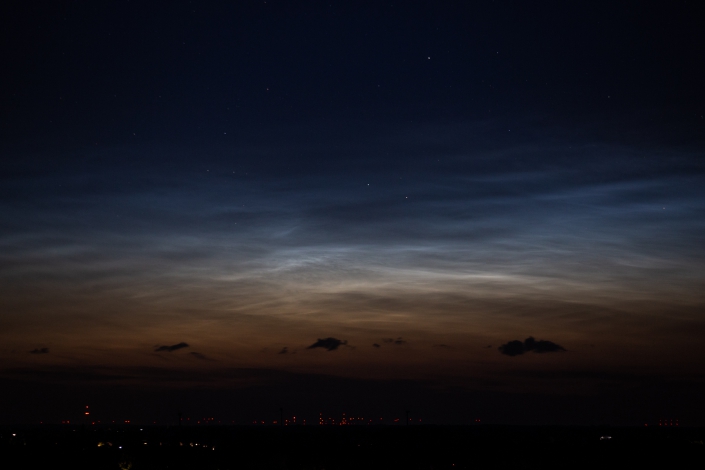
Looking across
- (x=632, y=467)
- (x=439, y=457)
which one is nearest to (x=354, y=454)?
(x=439, y=457)

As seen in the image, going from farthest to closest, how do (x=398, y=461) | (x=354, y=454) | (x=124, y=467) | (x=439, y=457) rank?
(x=354, y=454), (x=439, y=457), (x=398, y=461), (x=124, y=467)

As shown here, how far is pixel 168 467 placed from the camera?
84375mm

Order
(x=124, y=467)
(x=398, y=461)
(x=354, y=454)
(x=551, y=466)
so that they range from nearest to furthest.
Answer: (x=124, y=467) → (x=551, y=466) → (x=398, y=461) → (x=354, y=454)

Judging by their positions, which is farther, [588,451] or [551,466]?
[588,451]

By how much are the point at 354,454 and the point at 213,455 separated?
2032 cm

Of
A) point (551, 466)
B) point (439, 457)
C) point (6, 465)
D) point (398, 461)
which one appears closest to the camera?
point (6, 465)

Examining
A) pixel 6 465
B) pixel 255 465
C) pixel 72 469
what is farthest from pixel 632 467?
pixel 6 465

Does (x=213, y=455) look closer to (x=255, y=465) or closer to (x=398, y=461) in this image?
(x=255, y=465)

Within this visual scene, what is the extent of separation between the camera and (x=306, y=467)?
88188mm

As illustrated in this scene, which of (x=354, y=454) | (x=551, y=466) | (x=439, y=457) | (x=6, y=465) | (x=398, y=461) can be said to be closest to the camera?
(x=6, y=465)

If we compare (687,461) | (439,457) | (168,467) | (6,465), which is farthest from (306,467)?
(687,461)

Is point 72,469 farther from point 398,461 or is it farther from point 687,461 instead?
point 687,461

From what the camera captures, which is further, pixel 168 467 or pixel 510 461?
pixel 510 461

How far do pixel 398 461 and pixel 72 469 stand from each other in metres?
39.5
